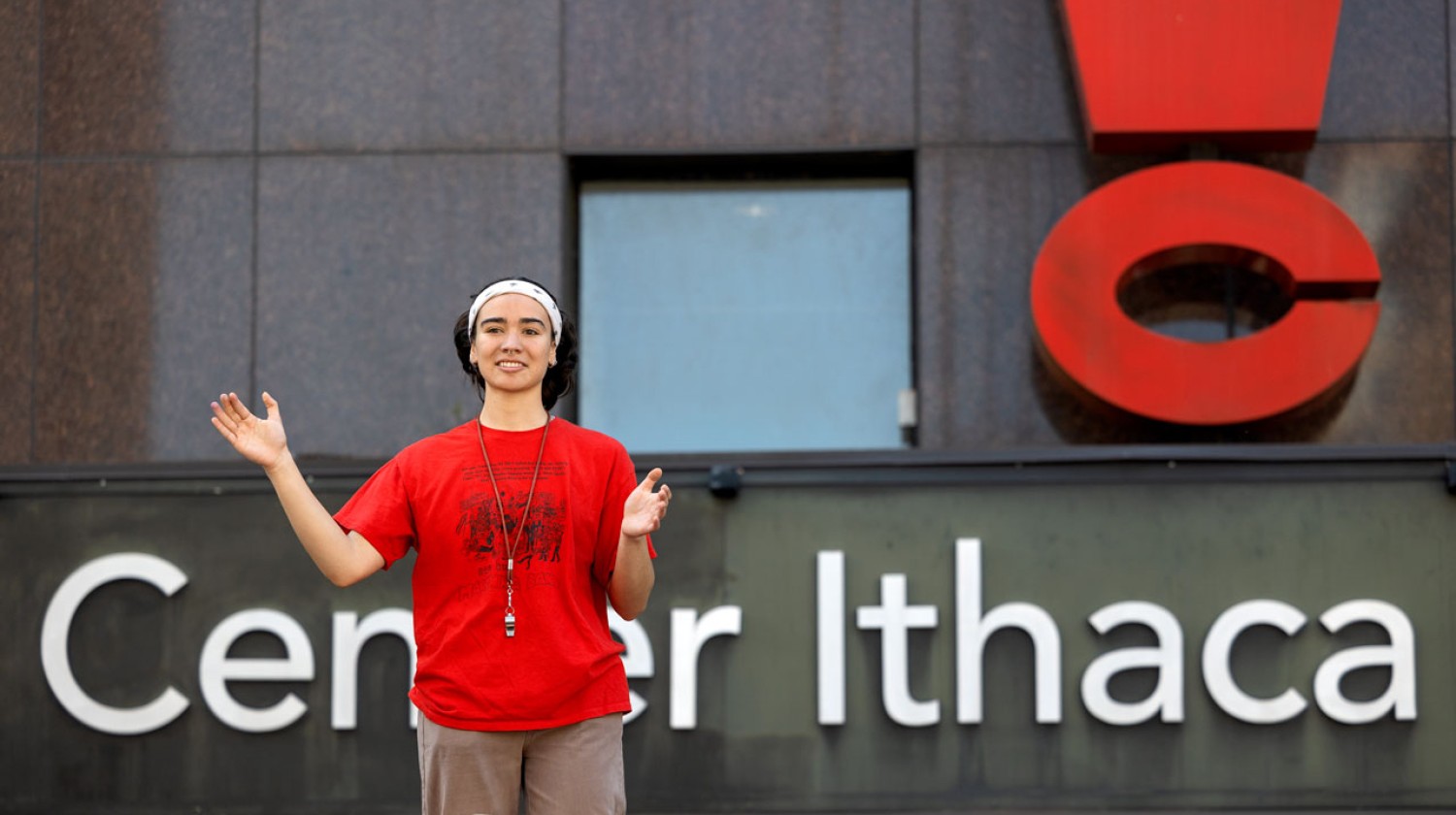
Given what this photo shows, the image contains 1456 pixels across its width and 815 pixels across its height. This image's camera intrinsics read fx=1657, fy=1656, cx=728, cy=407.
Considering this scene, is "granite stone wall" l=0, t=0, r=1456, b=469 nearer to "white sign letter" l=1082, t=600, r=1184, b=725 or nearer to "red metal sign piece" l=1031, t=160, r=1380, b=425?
"red metal sign piece" l=1031, t=160, r=1380, b=425

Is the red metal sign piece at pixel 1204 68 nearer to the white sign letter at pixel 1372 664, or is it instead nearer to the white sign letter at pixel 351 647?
the white sign letter at pixel 1372 664

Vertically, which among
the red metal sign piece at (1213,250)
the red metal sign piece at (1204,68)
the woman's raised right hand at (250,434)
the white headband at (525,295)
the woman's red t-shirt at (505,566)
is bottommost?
the woman's red t-shirt at (505,566)

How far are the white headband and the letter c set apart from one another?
3935mm

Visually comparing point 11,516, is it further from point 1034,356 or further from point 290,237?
point 1034,356

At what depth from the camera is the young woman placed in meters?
3.77

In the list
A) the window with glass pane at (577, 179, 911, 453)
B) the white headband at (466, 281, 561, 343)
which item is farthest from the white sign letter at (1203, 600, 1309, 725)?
the white headband at (466, 281, 561, 343)

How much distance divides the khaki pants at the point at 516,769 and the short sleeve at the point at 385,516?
17.0 inches

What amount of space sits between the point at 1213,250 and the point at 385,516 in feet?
16.3

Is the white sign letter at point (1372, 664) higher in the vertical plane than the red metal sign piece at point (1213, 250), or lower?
lower

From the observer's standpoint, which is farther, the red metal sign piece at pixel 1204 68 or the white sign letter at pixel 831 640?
the red metal sign piece at pixel 1204 68

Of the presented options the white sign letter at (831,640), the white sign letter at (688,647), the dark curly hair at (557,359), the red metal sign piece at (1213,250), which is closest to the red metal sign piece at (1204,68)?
the red metal sign piece at (1213,250)

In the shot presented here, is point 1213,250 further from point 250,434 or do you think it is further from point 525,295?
point 250,434

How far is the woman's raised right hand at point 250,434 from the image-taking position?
12.1 ft

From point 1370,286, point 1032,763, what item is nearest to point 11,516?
point 1032,763
